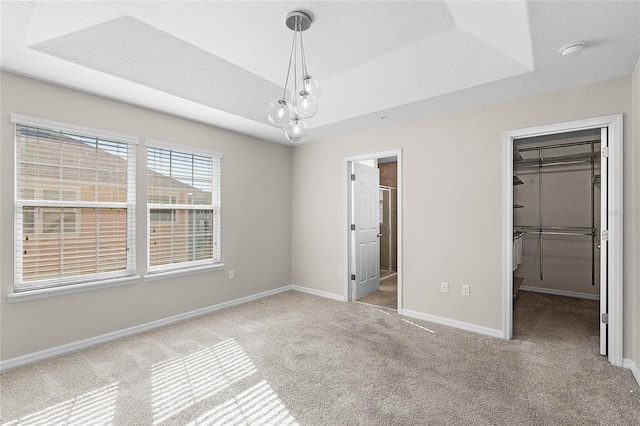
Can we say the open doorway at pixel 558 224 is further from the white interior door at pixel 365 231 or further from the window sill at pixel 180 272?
the window sill at pixel 180 272

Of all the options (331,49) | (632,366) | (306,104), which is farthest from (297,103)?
(632,366)

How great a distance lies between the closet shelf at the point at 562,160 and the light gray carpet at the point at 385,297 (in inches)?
108

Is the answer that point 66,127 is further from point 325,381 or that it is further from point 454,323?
point 454,323

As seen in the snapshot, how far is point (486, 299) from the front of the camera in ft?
10.6

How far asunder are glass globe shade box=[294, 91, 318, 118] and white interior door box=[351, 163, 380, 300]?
2.60 m

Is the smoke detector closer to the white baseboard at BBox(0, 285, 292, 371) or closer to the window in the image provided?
the window

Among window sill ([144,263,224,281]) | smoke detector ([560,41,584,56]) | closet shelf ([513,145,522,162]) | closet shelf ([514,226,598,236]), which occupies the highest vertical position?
A: smoke detector ([560,41,584,56])

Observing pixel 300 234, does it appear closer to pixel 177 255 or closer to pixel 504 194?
pixel 177 255

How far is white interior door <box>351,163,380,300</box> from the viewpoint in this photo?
177 inches

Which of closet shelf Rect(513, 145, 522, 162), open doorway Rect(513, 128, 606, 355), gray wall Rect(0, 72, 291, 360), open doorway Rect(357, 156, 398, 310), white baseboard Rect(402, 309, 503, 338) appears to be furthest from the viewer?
open doorway Rect(357, 156, 398, 310)

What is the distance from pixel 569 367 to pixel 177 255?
401 cm

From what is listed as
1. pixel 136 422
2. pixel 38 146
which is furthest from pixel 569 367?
pixel 38 146

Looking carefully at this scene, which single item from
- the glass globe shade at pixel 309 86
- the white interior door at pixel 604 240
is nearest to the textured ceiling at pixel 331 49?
the glass globe shade at pixel 309 86

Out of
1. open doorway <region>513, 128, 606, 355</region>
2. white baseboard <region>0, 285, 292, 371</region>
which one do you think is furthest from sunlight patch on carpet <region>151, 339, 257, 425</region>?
open doorway <region>513, 128, 606, 355</region>
